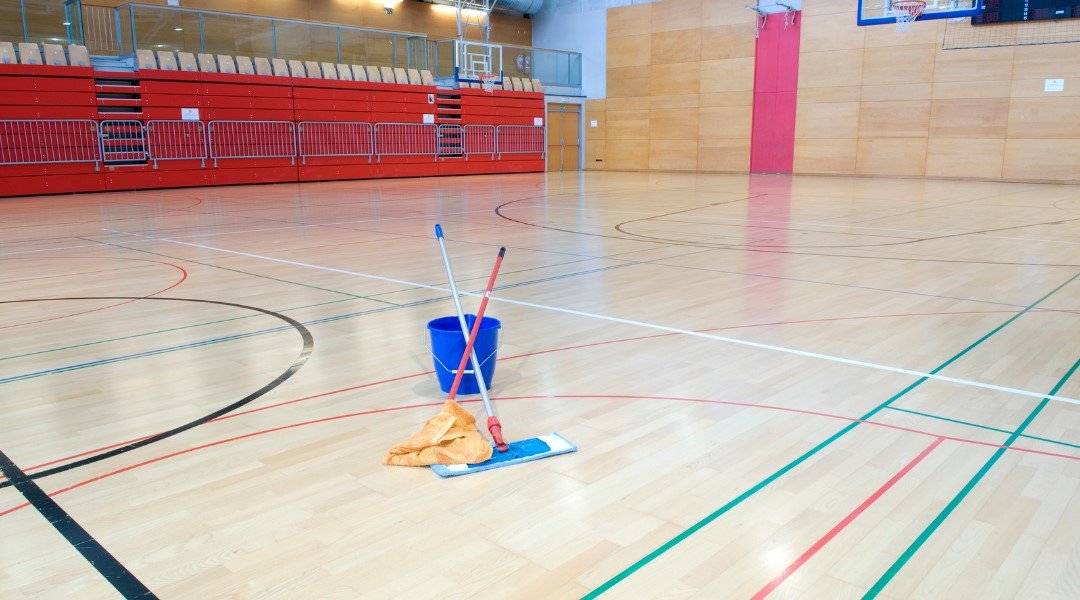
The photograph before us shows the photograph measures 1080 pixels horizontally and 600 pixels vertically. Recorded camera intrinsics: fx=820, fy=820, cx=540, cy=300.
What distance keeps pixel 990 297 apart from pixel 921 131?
15215 mm

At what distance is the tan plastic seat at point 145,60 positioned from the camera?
15797mm

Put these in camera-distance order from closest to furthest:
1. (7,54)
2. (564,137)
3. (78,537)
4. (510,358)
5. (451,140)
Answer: (78,537) → (510,358) → (7,54) → (451,140) → (564,137)

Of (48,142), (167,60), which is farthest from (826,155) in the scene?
(48,142)

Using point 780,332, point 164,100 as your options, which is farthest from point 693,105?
point 780,332

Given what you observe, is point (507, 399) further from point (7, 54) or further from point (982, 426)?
point (7, 54)

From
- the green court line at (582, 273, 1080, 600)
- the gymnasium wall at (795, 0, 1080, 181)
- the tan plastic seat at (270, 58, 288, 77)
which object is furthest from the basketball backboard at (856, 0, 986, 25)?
the green court line at (582, 273, 1080, 600)

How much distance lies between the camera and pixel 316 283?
6137 mm

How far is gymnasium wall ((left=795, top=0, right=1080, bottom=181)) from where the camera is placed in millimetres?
17219

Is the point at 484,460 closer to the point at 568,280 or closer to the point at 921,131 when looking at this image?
the point at 568,280

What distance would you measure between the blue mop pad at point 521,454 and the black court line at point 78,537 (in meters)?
0.95

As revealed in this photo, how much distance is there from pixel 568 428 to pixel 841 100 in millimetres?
19145

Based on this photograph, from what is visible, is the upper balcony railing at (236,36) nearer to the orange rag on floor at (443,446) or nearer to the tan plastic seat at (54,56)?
the tan plastic seat at (54,56)

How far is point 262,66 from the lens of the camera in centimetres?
1770

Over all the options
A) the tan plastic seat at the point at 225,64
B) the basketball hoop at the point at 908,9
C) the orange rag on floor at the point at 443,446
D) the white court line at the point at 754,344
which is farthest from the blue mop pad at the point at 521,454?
the tan plastic seat at the point at 225,64
